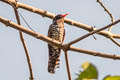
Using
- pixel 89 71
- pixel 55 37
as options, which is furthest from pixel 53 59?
pixel 89 71

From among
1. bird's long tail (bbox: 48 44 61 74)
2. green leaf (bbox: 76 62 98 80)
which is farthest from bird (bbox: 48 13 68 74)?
green leaf (bbox: 76 62 98 80)

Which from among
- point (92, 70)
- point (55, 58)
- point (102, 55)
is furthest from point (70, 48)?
point (55, 58)

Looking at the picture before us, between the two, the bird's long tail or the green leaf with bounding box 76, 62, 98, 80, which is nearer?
the green leaf with bounding box 76, 62, 98, 80

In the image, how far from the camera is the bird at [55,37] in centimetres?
489

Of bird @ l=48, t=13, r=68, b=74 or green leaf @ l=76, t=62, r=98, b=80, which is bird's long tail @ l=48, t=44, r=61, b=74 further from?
green leaf @ l=76, t=62, r=98, b=80

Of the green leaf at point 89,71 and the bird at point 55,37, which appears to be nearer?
the green leaf at point 89,71

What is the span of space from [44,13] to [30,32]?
1.65 metres

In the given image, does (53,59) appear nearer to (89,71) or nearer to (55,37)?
(55,37)

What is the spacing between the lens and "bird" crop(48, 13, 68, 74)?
→ 489cm

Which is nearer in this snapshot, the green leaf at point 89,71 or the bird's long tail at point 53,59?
the green leaf at point 89,71

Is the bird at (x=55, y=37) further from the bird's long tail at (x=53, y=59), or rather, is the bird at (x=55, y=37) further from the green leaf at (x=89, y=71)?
the green leaf at (x=89, y=71)

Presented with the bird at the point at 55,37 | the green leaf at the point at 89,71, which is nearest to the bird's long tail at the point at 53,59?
the bird at the point at 55,37

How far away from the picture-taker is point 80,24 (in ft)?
13.6

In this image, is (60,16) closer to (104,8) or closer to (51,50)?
(51,50)
